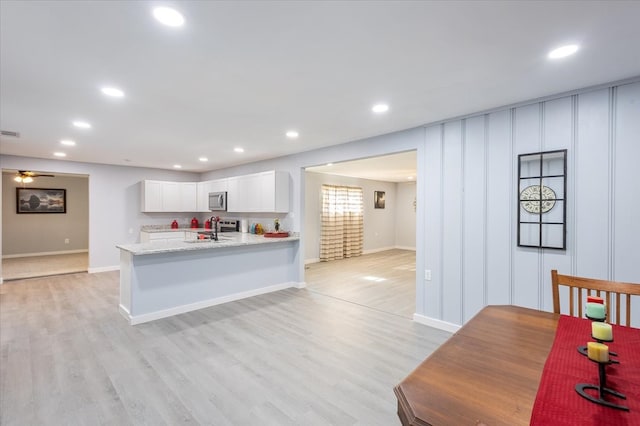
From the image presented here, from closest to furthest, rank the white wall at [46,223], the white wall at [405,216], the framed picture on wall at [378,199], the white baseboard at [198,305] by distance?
the white baseboard at [198,305] → the white wall at [46,223] → the framed picture on wall at [378,199] → the white wall at [405,216]

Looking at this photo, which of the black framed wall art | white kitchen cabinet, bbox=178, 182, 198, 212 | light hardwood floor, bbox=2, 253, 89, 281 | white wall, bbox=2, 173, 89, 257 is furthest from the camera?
white wall, bbox=2, 173, 89, 257

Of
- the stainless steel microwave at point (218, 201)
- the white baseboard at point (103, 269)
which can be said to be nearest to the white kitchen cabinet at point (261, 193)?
the stainless steel microwave at point (218, 201)

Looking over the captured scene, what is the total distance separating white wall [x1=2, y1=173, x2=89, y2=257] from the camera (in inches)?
325

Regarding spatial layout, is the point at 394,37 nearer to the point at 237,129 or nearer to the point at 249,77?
the point at 249,77

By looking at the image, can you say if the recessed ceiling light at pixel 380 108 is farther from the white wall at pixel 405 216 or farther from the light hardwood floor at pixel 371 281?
the white wall at pixel 405 216

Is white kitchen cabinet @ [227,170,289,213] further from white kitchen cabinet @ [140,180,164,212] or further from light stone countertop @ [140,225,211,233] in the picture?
white kitchen cabinet @ [140,180,164,212]

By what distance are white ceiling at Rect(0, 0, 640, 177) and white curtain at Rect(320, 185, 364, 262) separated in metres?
4.75

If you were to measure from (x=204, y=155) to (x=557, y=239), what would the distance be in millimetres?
5499

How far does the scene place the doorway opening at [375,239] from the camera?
16.9 ft

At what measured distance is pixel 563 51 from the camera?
6.64 feet

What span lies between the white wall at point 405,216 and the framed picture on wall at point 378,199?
916 mm

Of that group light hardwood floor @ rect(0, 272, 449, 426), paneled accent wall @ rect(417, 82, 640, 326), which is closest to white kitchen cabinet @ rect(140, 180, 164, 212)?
light hardwood floor @ rect(0, 272, 449, 426)

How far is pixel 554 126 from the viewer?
112 inches

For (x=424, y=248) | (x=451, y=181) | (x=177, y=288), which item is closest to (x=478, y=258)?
(x=424, y=248)
